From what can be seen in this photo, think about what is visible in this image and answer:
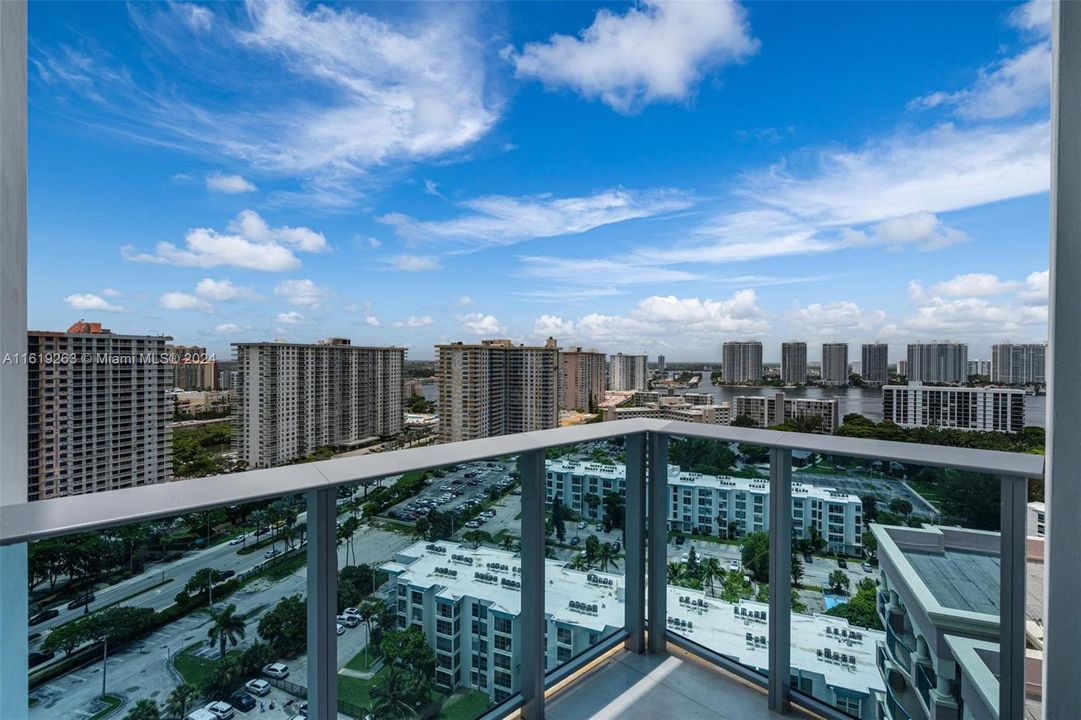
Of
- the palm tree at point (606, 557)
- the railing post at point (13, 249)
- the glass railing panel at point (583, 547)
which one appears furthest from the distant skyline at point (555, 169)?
the palm tree at point (606, 557)

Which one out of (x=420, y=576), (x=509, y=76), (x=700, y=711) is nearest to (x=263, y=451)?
(x=420, y=576)

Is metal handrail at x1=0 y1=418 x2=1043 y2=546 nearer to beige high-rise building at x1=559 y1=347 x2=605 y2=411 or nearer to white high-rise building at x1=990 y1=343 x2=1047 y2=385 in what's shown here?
white high-rise building at x1=990 y1=343 x2=1047 y2=385

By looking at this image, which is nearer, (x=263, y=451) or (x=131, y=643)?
(x=131, y=643)

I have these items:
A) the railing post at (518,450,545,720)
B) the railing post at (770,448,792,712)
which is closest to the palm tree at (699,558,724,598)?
the railing post at (770,448,792,712)

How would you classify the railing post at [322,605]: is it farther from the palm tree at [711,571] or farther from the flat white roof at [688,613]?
the palm tree at [711,571]

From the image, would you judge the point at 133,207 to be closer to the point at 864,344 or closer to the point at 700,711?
the point at 700,711

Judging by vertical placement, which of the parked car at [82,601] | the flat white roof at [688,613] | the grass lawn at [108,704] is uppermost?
the parked car at [82,601]

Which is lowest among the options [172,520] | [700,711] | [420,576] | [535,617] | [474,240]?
[700,711]
